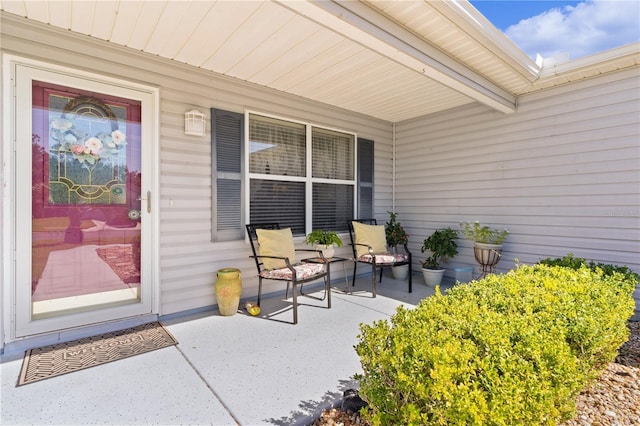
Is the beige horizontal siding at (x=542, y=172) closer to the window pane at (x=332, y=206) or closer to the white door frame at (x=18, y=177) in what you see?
the window pane at (x=332, y=206)

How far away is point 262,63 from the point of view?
3.29 metres

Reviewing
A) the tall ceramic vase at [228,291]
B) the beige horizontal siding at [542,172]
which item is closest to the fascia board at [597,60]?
the beige horizontal siding at [542,172]

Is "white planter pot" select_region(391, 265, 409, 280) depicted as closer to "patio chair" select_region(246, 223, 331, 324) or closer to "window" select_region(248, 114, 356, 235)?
"window" select_region(248, 114, 356, 235)

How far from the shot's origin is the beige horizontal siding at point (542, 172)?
133 inches

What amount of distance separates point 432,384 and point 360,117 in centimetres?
458

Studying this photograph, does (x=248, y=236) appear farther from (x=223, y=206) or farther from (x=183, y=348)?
(x=183, y=348)

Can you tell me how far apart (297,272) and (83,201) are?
213 cm

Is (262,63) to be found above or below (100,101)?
above

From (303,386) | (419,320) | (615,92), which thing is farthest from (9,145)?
(615,92)

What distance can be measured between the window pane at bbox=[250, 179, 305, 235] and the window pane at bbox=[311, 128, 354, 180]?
1.54 ft

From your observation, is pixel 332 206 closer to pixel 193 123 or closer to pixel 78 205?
pixel 193 123

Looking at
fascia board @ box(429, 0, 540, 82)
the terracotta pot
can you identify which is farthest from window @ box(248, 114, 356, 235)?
fascia board @ box(429, 0, 540, 82)

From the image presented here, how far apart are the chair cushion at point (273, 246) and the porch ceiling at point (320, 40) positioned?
1.84 metres

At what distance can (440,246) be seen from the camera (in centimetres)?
463
